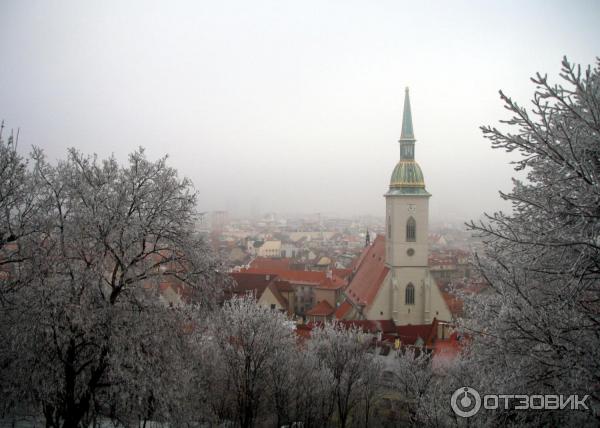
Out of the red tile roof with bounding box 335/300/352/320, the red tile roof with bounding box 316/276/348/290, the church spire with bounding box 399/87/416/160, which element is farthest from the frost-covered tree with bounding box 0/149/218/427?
the red tile roof with bounding box 316/276/348/290

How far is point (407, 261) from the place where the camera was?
3672 centimetres

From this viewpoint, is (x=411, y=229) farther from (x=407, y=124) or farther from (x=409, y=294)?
(x=407, y=124)

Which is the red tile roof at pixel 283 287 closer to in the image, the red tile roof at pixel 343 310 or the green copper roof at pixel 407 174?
the red tile roof at pixel 343 310

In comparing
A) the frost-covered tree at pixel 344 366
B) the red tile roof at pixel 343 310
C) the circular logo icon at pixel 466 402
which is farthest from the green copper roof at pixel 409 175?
the circular logo icon at pixel 466 402

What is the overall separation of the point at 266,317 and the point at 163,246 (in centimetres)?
743

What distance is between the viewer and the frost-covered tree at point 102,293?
355 inches

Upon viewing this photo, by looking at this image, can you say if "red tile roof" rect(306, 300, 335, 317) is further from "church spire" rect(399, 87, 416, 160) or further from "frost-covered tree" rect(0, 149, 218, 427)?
"frost-covered tree" rect(0, 149, 218, 427)

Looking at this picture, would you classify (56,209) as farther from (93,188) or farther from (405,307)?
(405,307)

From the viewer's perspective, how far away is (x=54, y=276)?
9250 millimetres

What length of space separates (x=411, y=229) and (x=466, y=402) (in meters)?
29.2

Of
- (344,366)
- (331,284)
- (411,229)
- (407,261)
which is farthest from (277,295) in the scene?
(344,366)

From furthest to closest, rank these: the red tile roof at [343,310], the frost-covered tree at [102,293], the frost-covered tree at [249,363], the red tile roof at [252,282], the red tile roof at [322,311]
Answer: the red tile roof at [252,282] < the red tile roof at [322,311] < the red tile roof at [343,310] < the frost-covered tree at [249,363] < the frost-covered tree at [102,293]

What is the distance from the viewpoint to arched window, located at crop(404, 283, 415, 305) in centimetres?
3650

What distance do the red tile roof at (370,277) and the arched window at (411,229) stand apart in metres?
3.08
